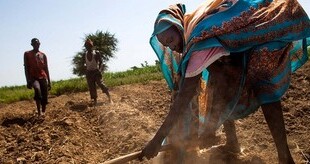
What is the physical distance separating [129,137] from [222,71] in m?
2.17

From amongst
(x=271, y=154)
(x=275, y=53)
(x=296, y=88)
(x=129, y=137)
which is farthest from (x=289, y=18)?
(x=296, y=88)

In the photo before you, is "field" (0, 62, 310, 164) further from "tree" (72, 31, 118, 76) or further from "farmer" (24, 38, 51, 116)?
"tree" (72, 31, 118, 76)

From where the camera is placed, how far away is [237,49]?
2.80 m

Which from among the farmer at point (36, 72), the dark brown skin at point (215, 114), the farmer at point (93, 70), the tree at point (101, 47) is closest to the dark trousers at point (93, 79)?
the farmer at point (93, 70)

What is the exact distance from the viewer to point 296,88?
696 cm

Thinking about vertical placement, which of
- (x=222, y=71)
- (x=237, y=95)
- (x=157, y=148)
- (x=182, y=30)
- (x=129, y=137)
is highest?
(x=182, y=30)

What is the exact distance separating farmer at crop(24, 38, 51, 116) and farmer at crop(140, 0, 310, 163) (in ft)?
16.6

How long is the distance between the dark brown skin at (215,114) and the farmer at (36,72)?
15.6 feet

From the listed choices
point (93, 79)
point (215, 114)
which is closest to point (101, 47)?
point (93, 79)

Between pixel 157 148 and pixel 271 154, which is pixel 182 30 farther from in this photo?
pixel 271 154

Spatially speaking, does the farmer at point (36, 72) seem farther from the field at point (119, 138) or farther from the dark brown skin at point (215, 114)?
the dark brown skin at point (215, 114)

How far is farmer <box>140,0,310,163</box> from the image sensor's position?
2691 mm

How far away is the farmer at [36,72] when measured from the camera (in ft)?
24.5

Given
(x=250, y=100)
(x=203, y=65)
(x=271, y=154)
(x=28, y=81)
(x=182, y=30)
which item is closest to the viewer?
(x=203, y=65)
